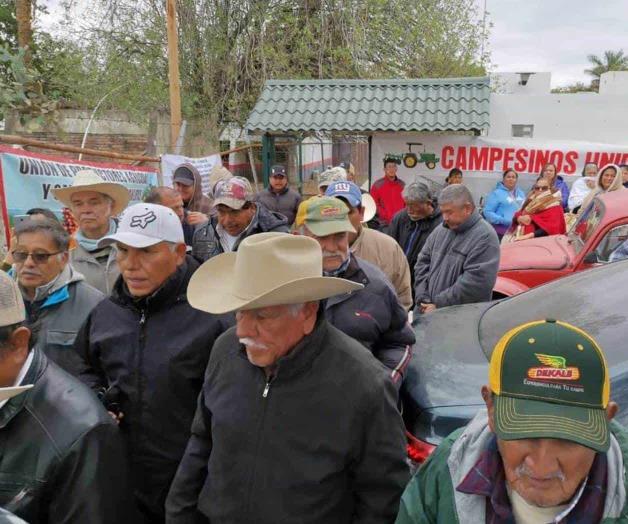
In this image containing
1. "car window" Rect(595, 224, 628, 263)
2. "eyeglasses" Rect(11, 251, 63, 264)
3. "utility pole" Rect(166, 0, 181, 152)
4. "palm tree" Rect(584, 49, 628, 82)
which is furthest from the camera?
"palm tree" Rect(584, 49, 628, 82)

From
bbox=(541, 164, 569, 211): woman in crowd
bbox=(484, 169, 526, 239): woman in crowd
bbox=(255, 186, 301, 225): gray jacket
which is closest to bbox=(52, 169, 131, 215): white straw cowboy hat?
bbox=(255, 186, 301, 225): gray jacket

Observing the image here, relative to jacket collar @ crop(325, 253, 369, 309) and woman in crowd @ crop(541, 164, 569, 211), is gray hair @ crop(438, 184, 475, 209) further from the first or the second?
woman in crowd @ crop(541, 164, 569, 211)

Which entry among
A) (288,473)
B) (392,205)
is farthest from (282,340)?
(392,205)

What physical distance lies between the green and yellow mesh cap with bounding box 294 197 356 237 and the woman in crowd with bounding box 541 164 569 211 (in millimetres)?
7614

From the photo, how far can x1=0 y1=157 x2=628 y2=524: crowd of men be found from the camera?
4.12 feet

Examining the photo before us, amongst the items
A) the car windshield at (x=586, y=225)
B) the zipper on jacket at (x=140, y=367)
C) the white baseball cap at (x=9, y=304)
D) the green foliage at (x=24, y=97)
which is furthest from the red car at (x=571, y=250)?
the green foliage at (x=24, y=97)

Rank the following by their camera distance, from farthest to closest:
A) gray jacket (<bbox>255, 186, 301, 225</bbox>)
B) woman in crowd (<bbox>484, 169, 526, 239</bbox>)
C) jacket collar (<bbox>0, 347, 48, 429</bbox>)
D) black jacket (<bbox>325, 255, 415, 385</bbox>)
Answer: woman in crowd (<bbox>484, 169, 526, 239</bbox>), gray jacket (<bbox>255, 186, 301, 225</bbox>), black jacket (<bbox>325, 255, 415, 385</bbox>), jacket collar (<bbox>0, 347, 48, 429</bbox>)

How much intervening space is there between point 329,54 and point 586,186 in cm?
795

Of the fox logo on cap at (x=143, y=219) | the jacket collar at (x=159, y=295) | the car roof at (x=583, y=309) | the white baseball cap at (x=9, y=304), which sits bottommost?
the car roof at (x=583, y=309)

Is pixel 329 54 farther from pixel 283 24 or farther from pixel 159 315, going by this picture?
pixel 159 315

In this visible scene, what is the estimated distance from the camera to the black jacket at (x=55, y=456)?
1521 mm

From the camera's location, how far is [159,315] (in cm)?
229

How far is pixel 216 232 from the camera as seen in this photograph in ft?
14.3

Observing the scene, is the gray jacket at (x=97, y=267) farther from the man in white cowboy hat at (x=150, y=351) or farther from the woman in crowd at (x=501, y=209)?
the woman in crowd at (x=501, y=209)
